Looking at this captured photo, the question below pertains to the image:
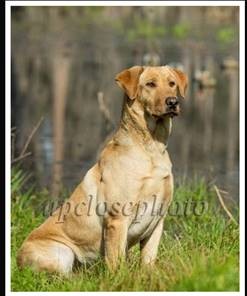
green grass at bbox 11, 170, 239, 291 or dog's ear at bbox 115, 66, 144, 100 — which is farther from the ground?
dog's ear at bbox 115, 66, 144, 100

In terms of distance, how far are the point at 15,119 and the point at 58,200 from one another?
7.39 metres

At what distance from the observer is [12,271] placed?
7051 mm

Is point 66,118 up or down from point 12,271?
up

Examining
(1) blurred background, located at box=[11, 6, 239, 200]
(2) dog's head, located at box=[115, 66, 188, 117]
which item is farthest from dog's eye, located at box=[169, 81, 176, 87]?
(1) blurred background, located at box=[11, 6, 239, 200]

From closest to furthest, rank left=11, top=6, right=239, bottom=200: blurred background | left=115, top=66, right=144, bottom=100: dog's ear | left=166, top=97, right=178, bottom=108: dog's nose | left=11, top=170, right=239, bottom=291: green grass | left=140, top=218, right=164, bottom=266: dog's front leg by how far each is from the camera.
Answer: left=11, top=170, right=239, bottom=291: green grass, left=166, top=97, right=178, bottom=108: dog's nose, left=115, top=66, right=144, bottom=100: dog's ear, left=140, top=218, right=164, bottom=266: dog's front leg, left=11, top=6, right=239, bottom=200: blurred background

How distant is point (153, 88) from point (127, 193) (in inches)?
33.0

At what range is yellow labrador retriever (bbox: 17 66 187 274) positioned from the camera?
22.2ft

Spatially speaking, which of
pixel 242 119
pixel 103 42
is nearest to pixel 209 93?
pixel 103 42

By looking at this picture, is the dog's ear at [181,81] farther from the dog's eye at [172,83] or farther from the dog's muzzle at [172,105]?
the dog's muzzle at [172,105]

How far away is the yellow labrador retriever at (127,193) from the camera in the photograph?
6754mm

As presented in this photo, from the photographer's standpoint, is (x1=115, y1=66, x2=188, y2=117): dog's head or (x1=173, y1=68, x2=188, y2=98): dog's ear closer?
(x1=115, y1=66, x2=188, y2=117): dog's head

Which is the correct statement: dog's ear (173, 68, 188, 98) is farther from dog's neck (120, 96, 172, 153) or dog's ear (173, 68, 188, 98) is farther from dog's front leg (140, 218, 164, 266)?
dog's front leg (140, 218, 164, 266)

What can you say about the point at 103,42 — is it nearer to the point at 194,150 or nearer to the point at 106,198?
the point at 194,150

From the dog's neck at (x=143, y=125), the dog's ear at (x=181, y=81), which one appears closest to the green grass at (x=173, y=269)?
the dog's neck at (x=143, y=125)
